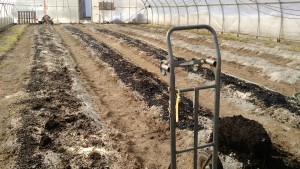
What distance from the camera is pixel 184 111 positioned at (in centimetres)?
702

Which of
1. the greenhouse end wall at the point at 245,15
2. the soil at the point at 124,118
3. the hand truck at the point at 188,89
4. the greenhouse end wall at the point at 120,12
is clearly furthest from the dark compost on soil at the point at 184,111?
the greenhouse end wall at the point at 120,12

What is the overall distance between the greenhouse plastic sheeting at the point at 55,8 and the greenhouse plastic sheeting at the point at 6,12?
1880mm

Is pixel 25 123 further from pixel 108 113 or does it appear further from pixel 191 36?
pixel 191 36

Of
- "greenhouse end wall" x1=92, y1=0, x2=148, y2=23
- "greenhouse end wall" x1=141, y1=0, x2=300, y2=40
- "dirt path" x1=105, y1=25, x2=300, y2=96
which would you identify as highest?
"greenhouse end wall" x1=92, y1=0, x2=148, y2=23

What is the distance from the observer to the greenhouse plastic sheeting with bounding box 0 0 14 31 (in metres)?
28.9

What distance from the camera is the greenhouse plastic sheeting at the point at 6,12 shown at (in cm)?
2891

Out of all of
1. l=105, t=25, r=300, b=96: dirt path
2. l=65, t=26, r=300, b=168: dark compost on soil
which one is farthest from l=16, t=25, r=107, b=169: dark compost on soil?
l=105, t=25, r=300, b=96: dirt path

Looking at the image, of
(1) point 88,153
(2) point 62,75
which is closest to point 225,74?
(2) point 62,75

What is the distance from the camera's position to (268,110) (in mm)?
7258

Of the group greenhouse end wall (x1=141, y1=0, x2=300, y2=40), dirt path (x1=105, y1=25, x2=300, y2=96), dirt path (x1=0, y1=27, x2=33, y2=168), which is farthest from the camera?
greenhouse end wall (x1=141, y1=0, x2=300, y2=40)

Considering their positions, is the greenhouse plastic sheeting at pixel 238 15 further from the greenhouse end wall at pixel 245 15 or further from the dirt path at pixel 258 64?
the dirt path at pixel 258 64

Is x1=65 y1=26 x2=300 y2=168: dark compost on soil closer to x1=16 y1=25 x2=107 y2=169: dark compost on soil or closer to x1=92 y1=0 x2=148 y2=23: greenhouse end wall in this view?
x1=16 y1=25 x2=107 y2=169: dark compost on soil

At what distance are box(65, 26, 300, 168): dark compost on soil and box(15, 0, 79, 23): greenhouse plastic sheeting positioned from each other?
27.3 m

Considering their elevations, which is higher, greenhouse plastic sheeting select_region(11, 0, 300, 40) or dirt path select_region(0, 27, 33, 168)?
greenhouse plastic sheeting select_region(11, 0, 300, 40)
